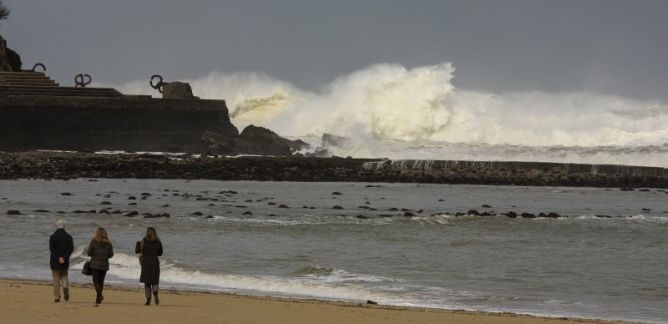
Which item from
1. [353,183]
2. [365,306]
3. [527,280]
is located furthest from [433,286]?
[353,183]

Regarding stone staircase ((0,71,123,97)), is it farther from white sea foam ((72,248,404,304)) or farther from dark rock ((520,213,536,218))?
white sea foam ((72,248,404,304))

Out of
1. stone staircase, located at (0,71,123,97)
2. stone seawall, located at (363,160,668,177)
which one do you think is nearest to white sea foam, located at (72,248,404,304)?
stone seawall, located at (363,160,668,177)

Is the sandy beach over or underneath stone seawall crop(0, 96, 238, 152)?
underneath

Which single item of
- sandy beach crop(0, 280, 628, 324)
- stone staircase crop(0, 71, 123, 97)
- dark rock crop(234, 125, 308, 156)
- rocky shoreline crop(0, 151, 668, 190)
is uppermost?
stone staircase crop(0, 71, 123, 97)

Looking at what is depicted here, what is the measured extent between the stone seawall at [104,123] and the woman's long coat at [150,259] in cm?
3963

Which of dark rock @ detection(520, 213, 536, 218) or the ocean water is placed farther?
dark rock @ detection(520, 213, 536, 218)

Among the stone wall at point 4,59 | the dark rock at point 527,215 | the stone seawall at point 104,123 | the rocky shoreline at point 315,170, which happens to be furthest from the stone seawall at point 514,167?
the dark rock at point 527,215

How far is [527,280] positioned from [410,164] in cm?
3515

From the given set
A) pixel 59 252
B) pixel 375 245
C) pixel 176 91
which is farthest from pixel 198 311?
pixel 176 91

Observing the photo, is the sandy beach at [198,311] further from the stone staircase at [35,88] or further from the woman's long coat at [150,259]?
the stone staircase at [35,88]

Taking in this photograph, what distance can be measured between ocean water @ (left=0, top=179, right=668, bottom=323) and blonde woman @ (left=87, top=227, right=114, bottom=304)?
3.11m

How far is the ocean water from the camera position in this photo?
720 inches

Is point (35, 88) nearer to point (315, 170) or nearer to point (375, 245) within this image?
point (315, 170)

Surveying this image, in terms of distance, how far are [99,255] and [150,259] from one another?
1.61 ft
